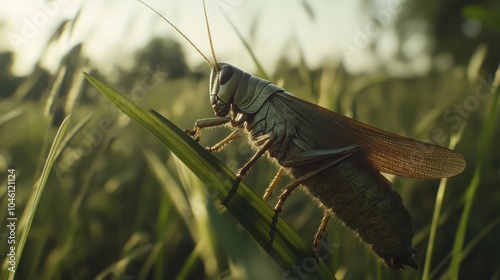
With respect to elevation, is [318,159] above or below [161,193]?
below

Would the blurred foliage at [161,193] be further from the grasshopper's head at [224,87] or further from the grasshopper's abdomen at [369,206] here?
the grasshopper's head at [224,87]

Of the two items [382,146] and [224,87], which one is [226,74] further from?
[382,146]

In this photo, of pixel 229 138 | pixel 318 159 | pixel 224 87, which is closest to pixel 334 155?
pixel 318 159

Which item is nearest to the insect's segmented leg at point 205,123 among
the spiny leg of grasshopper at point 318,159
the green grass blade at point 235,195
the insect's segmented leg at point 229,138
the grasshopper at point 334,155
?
the grasshopper at point 334,155

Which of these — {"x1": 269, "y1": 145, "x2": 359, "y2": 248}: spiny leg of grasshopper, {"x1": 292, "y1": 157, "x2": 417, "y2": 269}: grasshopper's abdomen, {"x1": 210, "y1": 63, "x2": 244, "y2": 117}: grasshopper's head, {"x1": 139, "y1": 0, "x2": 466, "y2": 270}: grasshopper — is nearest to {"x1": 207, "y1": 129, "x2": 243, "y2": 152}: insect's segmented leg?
{"x1": 139, "y1": 0, "x2": 466, "y2": 270}: grasshopper

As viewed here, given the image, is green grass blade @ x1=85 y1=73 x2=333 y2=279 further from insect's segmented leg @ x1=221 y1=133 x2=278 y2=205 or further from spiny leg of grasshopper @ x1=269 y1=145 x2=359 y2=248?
spiny leg of grasshopper @ x1=269 y1=145 x2=359 y2=248
